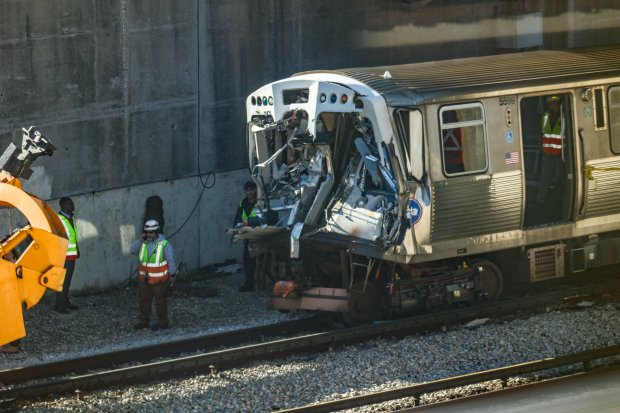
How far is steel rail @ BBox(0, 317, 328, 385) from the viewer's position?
510 inches

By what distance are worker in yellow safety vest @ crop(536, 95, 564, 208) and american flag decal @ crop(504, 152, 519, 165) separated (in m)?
0.92

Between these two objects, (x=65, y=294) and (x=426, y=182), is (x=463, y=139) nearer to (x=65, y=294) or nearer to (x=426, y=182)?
(x=426, y=182)

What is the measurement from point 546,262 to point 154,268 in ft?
16.8

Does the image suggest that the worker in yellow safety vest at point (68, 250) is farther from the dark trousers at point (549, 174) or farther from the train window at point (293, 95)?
the dark trousers at point (549, 174)

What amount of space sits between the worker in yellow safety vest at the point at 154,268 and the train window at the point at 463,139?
369cm

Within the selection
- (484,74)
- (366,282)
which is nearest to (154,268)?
(366,282)

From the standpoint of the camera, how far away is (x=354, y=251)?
14125 mm

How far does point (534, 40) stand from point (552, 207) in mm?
6227

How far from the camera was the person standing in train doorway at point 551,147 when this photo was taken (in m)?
15.1

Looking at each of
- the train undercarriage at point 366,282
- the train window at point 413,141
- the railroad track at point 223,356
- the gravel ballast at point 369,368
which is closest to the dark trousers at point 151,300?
the railroad track at point 223,356

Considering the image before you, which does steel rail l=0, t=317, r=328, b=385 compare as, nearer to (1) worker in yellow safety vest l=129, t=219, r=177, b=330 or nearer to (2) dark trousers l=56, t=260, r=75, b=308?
(1) worker in yellow safety vest l=129, t=219, r=177, b=330

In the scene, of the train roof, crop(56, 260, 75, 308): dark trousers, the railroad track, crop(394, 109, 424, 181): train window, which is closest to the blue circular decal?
crop(394, 109, 424, 181): train window

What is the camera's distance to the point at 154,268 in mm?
14586

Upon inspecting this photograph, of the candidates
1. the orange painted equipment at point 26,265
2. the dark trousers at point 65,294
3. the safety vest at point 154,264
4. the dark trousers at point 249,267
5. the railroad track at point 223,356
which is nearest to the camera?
the orange painted equipment at point 26,265
